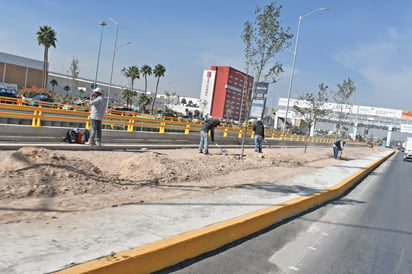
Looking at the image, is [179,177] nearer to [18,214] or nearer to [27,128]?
[18,214]

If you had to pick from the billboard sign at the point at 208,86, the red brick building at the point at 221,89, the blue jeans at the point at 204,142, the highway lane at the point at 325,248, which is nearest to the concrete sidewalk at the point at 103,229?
the highway lane at the point at 325,248

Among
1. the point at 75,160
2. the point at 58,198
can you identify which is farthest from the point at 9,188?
the point at 75,160

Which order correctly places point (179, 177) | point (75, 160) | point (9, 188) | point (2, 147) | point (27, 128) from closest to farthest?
1. point (9, 188)
2. point (75, 160)
3. point (179, 177)
4. point (2, 147)
5. point (27, 128)

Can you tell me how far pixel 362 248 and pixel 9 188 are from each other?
5309mm

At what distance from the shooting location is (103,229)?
13.6 feet

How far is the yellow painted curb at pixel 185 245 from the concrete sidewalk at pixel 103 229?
0.13 meters

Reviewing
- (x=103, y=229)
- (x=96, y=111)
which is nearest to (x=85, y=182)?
(x=103, y=229)

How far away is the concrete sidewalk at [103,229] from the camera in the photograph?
10.4 feet

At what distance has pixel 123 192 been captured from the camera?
6.24 metres

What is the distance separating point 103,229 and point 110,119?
1834cm

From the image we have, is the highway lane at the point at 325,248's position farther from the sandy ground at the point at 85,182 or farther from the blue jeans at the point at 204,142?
the blue jeans at the point at 204,142

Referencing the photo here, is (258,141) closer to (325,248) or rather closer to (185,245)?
(325,248)

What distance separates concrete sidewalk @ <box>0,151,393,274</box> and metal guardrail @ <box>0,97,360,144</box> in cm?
828

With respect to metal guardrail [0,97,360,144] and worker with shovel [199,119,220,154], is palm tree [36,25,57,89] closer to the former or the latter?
metal guardrail [0,97,360,144]
